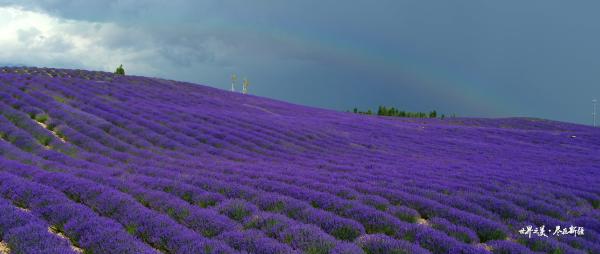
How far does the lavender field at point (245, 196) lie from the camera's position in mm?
6078

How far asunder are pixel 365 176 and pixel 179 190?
552 centimetres

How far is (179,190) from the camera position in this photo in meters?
9.01

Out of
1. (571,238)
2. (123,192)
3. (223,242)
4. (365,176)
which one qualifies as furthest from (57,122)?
(571,238)

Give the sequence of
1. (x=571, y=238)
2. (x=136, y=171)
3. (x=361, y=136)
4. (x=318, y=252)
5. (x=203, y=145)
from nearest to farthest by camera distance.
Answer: (x=318, y=252), (x=571, y=238), (x=136, y=171), (x=203, y=145), (x=361, y=136)

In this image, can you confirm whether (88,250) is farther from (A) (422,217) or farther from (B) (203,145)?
(B) (203,145)

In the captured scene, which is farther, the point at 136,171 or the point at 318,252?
the point at 136,171

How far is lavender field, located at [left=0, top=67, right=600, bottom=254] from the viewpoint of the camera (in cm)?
608

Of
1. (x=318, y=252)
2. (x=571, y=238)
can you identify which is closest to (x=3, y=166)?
(x=318, y=252)

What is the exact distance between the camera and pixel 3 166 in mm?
10734

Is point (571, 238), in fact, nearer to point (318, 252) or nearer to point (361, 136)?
point (318, 252)

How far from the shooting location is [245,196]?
28.7 ft

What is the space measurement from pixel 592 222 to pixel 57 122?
19036 millimetres

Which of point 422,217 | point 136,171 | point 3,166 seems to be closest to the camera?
point 422,217

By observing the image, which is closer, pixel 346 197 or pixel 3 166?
pixel 346 197
